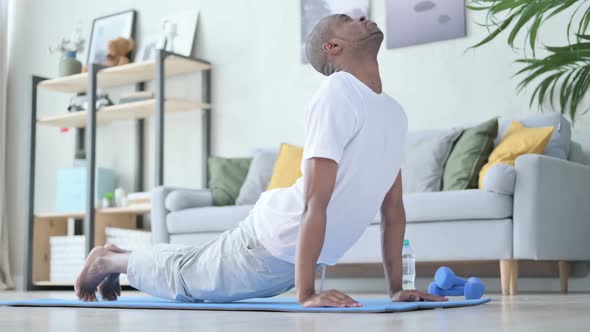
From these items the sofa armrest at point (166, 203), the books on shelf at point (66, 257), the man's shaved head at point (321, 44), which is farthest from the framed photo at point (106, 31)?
the man's shaved head at point (321, 44)

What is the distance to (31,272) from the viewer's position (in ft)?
18.4

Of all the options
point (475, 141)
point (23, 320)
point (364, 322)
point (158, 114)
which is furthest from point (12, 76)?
point (364, 322)

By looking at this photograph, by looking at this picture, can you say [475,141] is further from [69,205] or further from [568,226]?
[69,205]

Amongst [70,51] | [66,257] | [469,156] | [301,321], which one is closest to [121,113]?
[70,51]

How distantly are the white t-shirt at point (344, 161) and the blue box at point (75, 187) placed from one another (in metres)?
3.69

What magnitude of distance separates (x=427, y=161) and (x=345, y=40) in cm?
196

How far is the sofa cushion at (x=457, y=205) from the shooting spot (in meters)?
3.50

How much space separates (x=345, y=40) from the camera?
7.16ft

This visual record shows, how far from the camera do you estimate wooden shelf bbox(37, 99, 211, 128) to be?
540cm

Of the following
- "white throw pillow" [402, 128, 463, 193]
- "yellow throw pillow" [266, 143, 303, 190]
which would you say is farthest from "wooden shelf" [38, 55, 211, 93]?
"white throw pillow" [402, 128, 463, 193]

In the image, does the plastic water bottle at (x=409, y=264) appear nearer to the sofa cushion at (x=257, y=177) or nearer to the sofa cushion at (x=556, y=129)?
the sofa cushion at (x=556, y=129)

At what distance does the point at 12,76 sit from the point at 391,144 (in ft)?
16.9

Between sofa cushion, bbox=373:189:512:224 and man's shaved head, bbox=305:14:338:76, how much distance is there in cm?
150

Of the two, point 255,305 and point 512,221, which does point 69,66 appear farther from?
point 255,305
